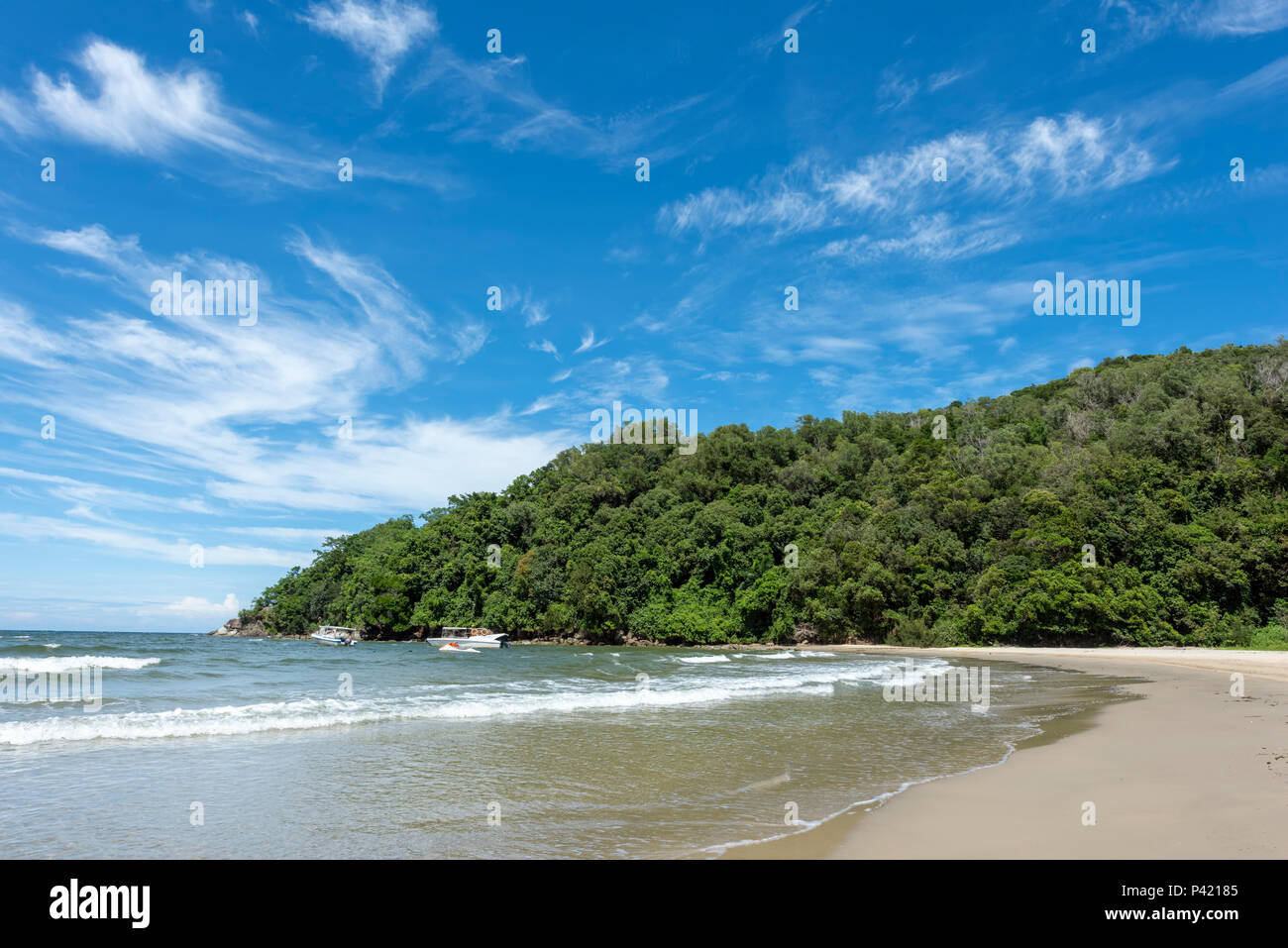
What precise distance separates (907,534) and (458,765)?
49.1 m

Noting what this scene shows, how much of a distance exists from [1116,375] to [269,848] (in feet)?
276

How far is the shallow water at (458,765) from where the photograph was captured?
19.6 feet

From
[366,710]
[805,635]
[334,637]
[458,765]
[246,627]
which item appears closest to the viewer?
[458,765]

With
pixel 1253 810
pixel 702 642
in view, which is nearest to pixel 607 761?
pixel 1253 810

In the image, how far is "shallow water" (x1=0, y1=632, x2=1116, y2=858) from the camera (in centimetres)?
597

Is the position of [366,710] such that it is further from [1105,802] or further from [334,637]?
[334,637]

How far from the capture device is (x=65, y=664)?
77.6 feet

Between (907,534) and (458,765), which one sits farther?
(907,534)

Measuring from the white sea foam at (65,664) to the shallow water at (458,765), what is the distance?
615cm

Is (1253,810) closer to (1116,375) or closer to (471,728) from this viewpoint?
(471,728)

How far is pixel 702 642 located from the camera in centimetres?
5688

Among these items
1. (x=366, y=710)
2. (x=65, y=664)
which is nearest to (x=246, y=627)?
(x=65, y=664)

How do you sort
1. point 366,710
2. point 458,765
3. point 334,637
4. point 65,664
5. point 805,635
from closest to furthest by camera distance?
point 458,765, point 366,710, point 65,664, point 805,635, point 334,637

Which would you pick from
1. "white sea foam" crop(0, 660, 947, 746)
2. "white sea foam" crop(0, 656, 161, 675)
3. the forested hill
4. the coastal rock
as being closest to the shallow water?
"white sea foam" crop(0, 660, 947, 746)
